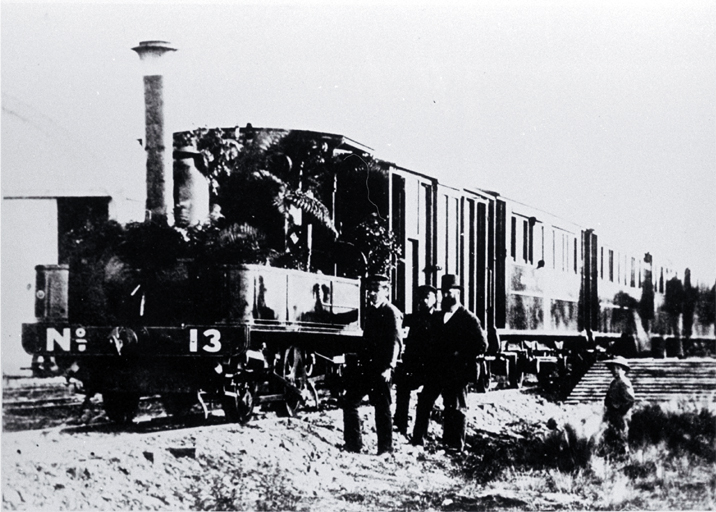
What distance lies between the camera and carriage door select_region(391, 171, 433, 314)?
9.48m

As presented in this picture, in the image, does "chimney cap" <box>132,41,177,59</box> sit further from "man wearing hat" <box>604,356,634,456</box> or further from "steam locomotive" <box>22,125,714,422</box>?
"man wearing hat" <box>604,356,634,456</box>

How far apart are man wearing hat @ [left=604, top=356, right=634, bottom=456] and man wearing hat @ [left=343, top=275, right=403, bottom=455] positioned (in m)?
2.00

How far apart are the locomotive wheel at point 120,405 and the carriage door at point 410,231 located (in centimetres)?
268

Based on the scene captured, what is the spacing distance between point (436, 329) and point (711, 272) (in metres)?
2.54

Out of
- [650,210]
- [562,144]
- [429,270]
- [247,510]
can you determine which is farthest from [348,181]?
[247,510]

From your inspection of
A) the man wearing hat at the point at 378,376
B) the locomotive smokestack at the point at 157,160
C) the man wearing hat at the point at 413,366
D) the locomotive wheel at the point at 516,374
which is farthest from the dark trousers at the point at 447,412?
the locomotive wheel at the point at 516,374

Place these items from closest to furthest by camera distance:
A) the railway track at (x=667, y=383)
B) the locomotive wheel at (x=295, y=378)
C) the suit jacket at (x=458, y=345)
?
the suit jacket at (x=458, y=345) → the locomotive wheel at (x=295, y=378) → the railway track at (x=667, y=383)

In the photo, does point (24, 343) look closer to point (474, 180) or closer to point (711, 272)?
point (474, 180)

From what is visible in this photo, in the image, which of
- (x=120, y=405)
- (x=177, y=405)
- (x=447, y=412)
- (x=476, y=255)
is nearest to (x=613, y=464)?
(x=447, y=412)

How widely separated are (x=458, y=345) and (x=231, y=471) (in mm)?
2380

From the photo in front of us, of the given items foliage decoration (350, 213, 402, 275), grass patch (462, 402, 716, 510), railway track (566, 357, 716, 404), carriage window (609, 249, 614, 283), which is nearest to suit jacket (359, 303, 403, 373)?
foliage decoration (350, 213, 402, 275)

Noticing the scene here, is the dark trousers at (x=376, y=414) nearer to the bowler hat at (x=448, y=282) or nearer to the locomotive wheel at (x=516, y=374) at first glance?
the bowler hat at (x=448, y=282)

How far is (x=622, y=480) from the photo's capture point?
26.5 feet

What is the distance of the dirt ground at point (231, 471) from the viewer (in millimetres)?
6926
